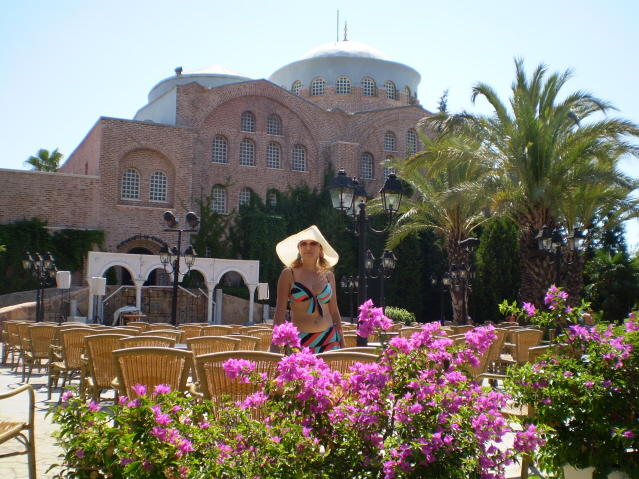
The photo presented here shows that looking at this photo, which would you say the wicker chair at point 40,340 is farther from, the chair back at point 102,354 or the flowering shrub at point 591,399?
the flowering shrub at point 591,399

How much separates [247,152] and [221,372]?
3205 centimetres

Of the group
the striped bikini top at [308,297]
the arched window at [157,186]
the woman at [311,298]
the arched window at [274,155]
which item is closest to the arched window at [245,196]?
the arched window at [274,155]

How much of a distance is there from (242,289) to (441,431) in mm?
28761

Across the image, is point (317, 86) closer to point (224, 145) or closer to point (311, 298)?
point (224, 145)

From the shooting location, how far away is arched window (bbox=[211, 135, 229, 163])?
34.7 meters

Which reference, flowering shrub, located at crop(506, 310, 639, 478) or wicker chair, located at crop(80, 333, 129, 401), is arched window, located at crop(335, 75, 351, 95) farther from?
flowering shrub, located at crop(506, 310, 639, 478)

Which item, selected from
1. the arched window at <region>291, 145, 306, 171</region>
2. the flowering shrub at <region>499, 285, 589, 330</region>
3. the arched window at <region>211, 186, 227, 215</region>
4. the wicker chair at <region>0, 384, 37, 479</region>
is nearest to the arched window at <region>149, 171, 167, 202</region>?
the arched window at <region>211, 186, 227, 215</region>

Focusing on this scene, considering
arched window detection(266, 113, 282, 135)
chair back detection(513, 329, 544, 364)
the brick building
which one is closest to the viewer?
chair back detection(513, 329, 544, 364)

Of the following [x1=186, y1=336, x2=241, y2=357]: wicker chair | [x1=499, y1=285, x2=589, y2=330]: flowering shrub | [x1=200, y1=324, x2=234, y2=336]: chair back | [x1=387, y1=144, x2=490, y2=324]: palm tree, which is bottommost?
[x1=200, y1=324, x2=234, y2=336]: chair back

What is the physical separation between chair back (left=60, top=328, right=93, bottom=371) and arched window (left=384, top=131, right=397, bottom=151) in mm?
31876

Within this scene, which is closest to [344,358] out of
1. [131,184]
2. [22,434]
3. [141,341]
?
[22,434]

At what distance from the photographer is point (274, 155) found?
36219 mm

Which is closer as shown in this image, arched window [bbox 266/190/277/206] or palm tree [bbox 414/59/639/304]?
palm tree [bbox 414/59/639/304]

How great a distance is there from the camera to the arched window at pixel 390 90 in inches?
1607
